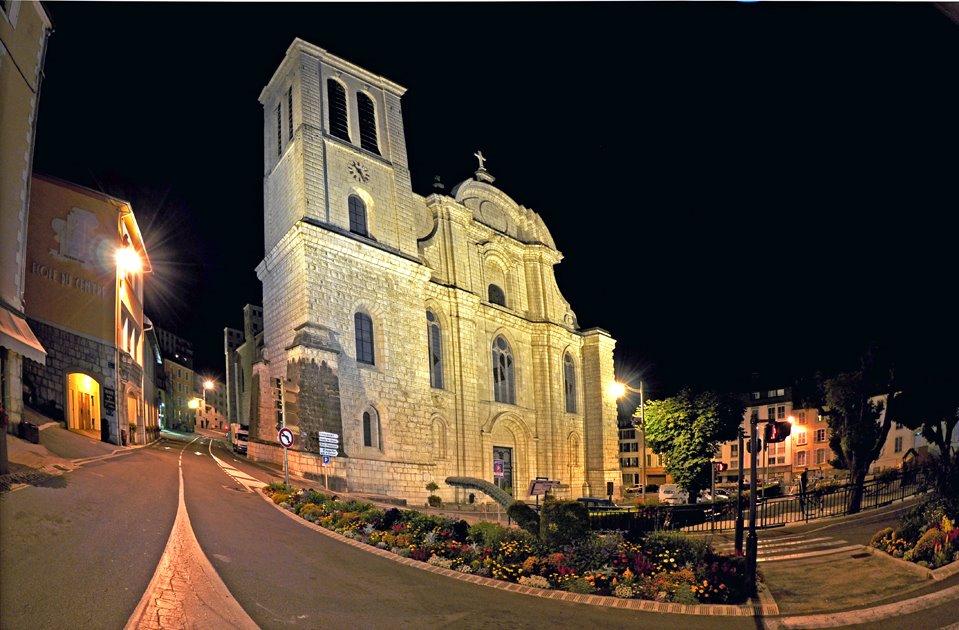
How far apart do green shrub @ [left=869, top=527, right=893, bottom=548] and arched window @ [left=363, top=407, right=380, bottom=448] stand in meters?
17.4

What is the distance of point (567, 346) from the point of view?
3516cm

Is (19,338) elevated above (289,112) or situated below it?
below

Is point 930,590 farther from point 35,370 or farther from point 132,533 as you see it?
point 35,370

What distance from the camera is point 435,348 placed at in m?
27.9

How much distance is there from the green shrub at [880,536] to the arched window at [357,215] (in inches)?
815

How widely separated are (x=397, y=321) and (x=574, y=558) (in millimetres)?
16434

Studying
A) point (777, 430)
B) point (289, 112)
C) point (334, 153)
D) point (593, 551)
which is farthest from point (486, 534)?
point (289, 112)

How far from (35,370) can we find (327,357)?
15838mm

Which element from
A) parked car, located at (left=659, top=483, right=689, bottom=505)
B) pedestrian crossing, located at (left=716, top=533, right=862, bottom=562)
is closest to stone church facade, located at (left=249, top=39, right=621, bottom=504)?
parked car, located at (left=659, top=483, right=689, bottom=505)

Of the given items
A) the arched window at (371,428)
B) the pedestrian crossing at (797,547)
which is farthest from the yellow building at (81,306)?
the arched window at (371,428)

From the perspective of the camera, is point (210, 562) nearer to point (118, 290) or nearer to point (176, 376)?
point (118, 290)

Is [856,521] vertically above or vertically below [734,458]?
above

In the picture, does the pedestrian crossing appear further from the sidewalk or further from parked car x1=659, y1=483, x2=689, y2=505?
parked car x1=659, y1=483, x2=689, y2=505

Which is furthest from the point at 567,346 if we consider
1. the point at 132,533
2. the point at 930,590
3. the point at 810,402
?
the point at 132,533
